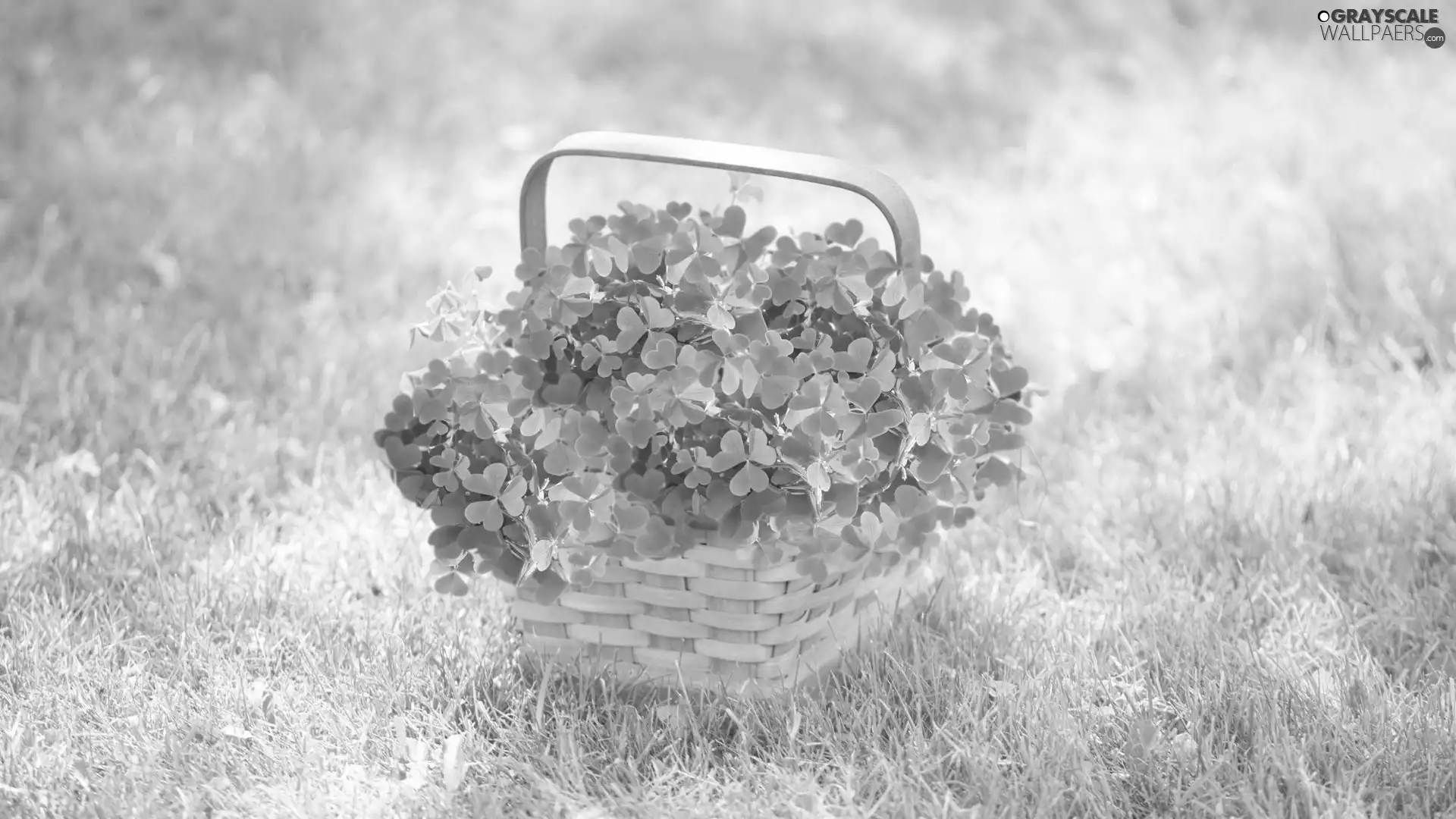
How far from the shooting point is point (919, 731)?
1.66m

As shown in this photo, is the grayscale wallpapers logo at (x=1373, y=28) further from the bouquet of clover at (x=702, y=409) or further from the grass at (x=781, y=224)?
the bouquet of clover at (x=702, y=409)

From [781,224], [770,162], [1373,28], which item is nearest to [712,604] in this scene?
[770,162]

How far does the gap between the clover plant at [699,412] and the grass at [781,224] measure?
0.83ft

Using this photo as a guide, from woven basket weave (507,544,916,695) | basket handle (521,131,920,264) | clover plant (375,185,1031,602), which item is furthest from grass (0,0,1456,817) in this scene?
basket handle (521,131,920,264)

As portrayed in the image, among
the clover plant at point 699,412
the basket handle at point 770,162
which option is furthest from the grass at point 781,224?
the basket handle at point 770,162

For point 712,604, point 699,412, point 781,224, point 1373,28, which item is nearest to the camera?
point 699,412

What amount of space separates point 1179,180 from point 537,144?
6.33ft

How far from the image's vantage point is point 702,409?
1565mm

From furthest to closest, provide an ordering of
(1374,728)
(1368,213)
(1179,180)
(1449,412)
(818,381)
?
1. (1179,180)
2. (1368,213)
3. (1449,412)
4. (1374,728)
5. (818,381)

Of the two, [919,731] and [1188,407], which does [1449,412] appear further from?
[919,731]

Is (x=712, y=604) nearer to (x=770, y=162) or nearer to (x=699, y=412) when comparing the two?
(x=699, y=412)

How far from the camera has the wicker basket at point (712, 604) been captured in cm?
162

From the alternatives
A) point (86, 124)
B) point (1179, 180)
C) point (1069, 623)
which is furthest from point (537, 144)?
point (1069, 623)

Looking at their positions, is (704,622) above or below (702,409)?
below
